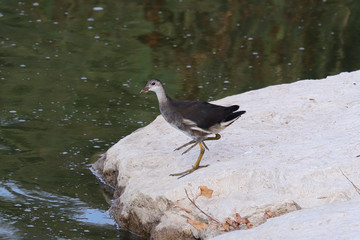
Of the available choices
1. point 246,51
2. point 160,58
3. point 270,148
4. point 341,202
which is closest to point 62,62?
point 160,58

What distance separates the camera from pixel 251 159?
19.9 ft

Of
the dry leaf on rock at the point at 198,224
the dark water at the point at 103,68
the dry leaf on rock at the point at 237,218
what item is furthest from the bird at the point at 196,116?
the dark water at the point at 103,68

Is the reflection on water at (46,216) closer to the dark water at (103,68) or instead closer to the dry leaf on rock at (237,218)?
the dark water at (103,68)

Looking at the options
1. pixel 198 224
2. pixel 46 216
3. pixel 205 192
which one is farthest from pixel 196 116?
pixel 46 216

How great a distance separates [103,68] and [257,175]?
17.9ft

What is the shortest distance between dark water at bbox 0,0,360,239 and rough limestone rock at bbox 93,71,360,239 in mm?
444

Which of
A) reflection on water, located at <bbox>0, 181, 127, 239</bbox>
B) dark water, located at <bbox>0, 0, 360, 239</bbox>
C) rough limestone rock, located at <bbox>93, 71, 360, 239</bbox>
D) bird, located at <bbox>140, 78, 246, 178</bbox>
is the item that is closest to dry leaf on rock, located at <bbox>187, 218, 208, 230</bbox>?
rough limestone rock, located at <bbox>93, 71, 360, 239</bbox>

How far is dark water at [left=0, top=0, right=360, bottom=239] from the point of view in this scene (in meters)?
7.08

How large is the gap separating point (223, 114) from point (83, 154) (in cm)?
252

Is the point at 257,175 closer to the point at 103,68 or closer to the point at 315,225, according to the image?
the point at 315,225

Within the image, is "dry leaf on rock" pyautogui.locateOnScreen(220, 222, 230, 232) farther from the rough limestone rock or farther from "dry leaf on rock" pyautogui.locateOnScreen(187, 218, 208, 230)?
"dry leaf on rock" pyautogui.locateOnScreen(187, 218, 208, 230)

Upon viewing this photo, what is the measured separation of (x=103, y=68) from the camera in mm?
10812

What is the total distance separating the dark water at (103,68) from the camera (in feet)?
23.2

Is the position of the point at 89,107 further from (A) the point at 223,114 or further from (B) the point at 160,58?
(A) the point at 223,114
